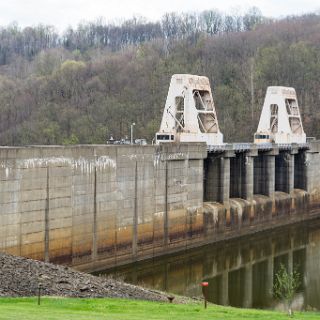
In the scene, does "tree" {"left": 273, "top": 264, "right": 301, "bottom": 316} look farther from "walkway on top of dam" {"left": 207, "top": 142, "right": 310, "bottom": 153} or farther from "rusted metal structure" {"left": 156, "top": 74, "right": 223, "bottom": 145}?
"rusted metal structure" {"left": 156, "top": 74, "right": 223, "bottom": 145}

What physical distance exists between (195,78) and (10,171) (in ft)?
76.4

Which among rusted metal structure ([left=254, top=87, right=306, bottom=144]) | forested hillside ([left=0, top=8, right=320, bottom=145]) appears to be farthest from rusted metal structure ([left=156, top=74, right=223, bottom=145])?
forested hillside ([left=0, top=8, right=320, bottom=145])

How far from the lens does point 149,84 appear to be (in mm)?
116562

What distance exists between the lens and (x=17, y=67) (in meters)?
169

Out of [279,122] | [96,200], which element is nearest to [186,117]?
[96,200]

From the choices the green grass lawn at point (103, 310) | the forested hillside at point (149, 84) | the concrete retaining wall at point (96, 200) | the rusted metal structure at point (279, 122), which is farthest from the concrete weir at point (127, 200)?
the forested hillside at point (149, 84)

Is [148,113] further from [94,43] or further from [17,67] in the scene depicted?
[94,43]

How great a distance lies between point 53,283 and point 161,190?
62.5ft

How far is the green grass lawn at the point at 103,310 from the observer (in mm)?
18359

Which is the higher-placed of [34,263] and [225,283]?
[34,263]

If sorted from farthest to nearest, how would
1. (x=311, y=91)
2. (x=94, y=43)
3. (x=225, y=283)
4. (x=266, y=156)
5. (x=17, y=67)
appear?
(x=94, y=43) < (x=17, y=67) < (x=311, y=91) < (x=266, y=156) < (x=225, y=283)

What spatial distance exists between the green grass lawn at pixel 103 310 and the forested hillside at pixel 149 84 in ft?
228

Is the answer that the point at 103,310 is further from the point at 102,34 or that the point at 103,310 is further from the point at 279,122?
the point at 102,34

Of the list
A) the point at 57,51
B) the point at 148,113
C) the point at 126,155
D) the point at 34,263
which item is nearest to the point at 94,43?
the point at 57,51
